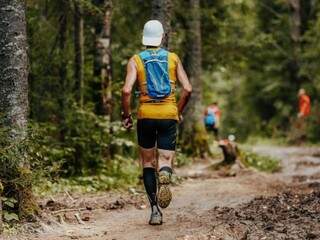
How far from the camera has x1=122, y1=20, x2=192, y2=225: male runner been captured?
7484 millimetres

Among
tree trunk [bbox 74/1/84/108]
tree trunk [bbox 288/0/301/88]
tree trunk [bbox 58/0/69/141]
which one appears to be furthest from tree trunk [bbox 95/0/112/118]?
tree trunk [bbox 288/0/301/88]

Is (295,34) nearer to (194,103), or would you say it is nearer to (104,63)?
(194,103)

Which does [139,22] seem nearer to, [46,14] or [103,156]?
[46,14]

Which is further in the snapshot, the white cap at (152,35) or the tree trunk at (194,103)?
the tree trunk at (194,103)

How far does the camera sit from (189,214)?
28.4 ft

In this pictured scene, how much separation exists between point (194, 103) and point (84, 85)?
4981mm

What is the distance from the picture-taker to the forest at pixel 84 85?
7531 mm

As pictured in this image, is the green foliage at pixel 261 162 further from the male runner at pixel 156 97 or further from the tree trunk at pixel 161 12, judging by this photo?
the male runner at pixel 156 97

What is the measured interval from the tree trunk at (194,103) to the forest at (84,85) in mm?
28

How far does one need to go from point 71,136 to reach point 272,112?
91.8ft

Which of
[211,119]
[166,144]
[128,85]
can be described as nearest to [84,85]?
[166,144]

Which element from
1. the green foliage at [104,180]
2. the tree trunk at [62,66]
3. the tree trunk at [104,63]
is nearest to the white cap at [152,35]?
the green foliage at [104,180]

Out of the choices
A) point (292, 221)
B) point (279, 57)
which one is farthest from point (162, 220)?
point (279, 57)

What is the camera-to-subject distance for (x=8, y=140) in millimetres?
7375
